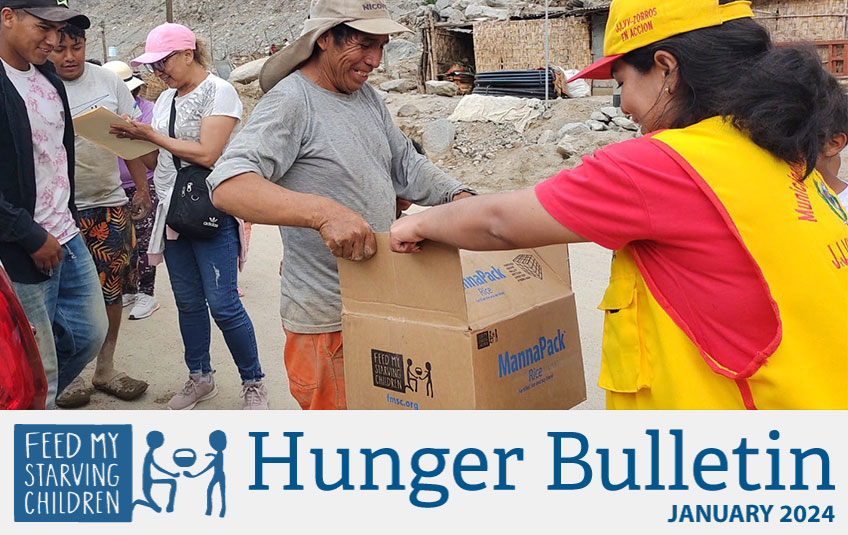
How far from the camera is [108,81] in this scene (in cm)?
480

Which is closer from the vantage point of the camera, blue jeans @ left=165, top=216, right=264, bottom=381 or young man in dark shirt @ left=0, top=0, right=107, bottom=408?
young man in dark shirt @ left=0, top=0, right=107, bottom=408

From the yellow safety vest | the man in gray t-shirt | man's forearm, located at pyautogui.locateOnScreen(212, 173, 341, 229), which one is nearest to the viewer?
the yellow safety vest

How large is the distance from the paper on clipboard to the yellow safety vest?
3.11m

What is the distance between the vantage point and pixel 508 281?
7.61 feet

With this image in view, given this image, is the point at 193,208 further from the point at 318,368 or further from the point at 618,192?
the point at 618,192

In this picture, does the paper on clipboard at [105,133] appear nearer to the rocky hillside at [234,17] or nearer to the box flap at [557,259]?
the box flap at [557,259]

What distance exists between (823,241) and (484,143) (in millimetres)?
12968

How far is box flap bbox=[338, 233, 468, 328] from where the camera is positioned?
2113 mm

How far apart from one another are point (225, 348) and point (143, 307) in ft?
3.29

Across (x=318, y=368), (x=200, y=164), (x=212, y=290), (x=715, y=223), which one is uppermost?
(x=715, y=223)

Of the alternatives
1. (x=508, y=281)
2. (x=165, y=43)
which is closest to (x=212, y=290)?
(x=165, y=43)

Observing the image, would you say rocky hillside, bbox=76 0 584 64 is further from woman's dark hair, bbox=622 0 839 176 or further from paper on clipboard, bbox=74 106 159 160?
woman's dark hair, bbox=622 0 839 176

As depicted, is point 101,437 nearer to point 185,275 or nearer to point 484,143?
point 185,275

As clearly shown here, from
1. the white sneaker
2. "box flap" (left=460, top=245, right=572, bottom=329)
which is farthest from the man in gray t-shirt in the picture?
the white sneaker
